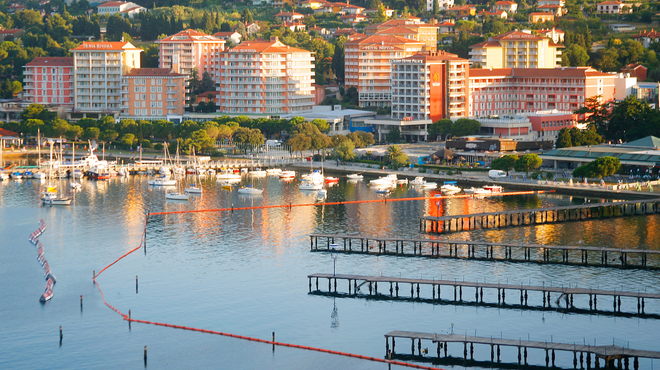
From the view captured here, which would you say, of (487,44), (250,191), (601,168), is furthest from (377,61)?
(601,168)

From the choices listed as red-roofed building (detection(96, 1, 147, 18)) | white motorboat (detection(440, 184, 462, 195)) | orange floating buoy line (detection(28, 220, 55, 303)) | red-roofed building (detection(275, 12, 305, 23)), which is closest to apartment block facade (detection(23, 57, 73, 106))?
red-roofed building (detection(96, 1, 147, 18))

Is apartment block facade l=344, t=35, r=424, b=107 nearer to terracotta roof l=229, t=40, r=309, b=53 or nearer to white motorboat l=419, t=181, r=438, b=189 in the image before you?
terracotta roof l=229, t=40, r=309, b=53

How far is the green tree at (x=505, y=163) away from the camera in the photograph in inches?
3880

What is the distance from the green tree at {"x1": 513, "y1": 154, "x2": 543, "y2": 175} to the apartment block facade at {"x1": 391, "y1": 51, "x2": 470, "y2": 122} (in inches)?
1098

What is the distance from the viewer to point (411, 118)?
124 meters

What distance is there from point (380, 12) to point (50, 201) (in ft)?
329

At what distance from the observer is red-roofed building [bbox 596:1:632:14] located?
166250 millimetres

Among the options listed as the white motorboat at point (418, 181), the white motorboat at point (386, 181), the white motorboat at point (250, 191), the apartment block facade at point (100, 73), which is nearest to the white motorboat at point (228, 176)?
the white motorboat at point (250, 191)

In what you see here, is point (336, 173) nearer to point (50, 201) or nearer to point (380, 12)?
point (50, 201)

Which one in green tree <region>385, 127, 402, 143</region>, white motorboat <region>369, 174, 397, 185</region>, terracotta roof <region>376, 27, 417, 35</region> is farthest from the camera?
terracotta roof <region>376, 27, 417, 35</region>

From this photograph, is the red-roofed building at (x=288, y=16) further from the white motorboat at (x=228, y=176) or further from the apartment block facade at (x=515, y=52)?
the white motorboat at (x=228, y=176)

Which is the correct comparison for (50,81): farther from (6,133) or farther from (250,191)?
(250,191)

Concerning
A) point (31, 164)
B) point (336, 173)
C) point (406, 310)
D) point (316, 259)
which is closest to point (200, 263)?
point (316, 259)

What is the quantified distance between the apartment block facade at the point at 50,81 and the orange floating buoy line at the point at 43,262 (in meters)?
66.5
